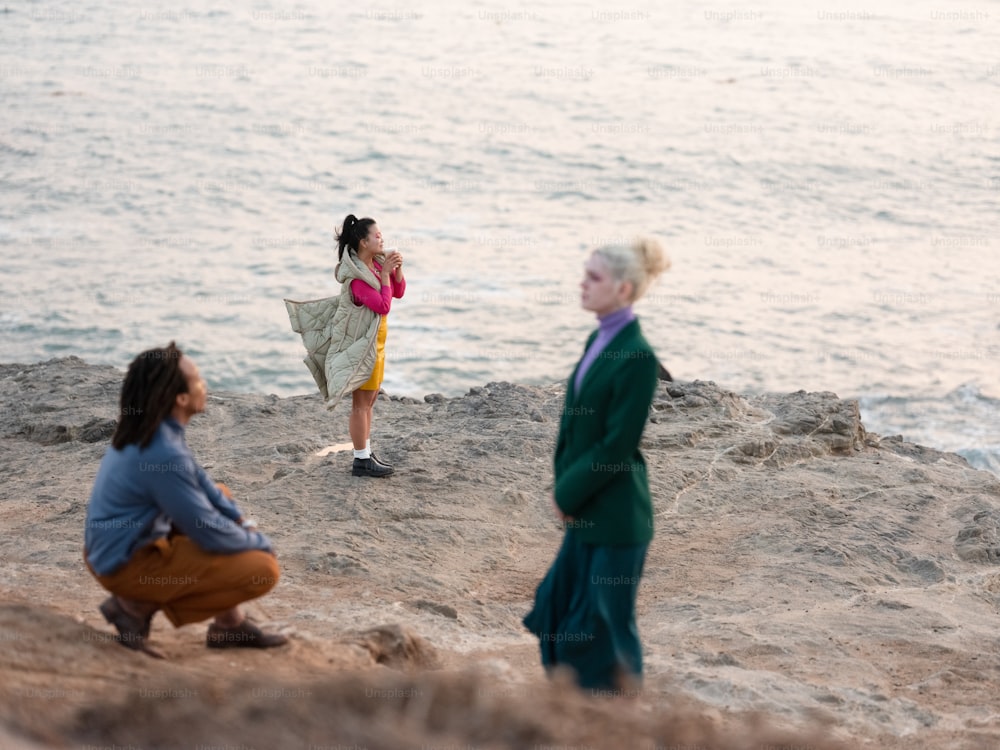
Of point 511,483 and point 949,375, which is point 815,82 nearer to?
point 949,375

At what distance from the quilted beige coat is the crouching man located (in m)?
2.83

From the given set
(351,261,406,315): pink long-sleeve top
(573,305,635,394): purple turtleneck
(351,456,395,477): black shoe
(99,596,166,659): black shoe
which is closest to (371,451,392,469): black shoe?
(351,456,395,477): black shoe

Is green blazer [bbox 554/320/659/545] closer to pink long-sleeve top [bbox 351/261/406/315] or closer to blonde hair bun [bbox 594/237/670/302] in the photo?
blonde hair bun [bbox 594/237/670/302]

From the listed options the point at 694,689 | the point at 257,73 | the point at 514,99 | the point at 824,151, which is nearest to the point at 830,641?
the point at 694,689

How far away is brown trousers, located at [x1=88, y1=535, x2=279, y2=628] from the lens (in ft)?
14.3

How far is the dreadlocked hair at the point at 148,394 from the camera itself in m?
4.25

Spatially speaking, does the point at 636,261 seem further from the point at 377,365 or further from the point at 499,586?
the point at 377,365

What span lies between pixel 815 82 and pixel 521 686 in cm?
2428

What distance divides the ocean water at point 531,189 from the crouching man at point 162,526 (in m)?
9.17

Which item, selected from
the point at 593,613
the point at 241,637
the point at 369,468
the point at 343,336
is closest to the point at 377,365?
the point at 343,336

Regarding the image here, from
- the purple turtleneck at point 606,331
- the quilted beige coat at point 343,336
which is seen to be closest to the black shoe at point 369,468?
the quilted beige coat at point 343,336

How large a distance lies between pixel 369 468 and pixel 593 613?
383 centimetres

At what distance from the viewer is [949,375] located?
14.2 metres

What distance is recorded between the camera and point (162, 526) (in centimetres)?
436
